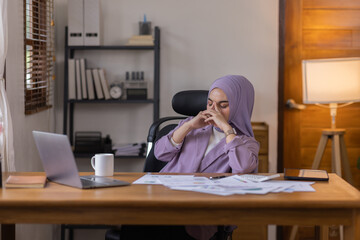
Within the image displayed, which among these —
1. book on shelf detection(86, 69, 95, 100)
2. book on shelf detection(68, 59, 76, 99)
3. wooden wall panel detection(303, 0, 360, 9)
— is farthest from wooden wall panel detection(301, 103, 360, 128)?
book on shelf detection(68, 59, 76, 99)

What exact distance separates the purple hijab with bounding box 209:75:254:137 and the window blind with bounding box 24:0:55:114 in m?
1.39

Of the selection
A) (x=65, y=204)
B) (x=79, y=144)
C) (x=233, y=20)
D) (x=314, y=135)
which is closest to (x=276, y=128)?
(x=314, y=135)

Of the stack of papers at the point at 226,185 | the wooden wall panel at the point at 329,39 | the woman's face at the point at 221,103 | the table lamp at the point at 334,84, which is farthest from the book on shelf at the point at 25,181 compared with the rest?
the wooden wall panel at the point at 329,39

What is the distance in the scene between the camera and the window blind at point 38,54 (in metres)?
3.54

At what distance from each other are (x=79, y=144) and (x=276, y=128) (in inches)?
60.8

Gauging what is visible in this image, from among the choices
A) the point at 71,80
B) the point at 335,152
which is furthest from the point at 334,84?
the point at 71,80

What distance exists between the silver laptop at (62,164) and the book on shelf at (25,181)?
0.06 m

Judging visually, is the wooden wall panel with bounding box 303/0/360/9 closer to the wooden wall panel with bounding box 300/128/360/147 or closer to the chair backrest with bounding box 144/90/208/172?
the wooden wall panel with bounding box 300/128/360/147

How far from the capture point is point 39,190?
77.4 inches

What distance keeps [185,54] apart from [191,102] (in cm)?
152

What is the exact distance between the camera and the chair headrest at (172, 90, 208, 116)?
9.37 ft

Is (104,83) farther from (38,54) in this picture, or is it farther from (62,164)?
(62,164)

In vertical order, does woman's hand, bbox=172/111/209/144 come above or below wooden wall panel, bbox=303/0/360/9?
below

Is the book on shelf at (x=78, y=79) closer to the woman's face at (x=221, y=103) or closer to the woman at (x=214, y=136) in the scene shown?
the woman at (x=214, y=136)
